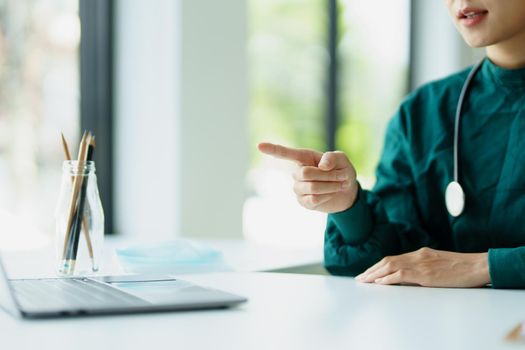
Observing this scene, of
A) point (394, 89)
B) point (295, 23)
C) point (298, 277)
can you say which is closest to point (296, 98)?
point (295, 23)

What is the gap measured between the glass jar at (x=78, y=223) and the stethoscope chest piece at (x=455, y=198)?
2.31 feet

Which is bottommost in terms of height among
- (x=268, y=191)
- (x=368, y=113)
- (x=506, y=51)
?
(x=268, y=191)

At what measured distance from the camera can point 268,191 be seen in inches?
247

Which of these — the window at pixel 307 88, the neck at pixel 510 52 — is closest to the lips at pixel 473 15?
the neck at pixel 510 52

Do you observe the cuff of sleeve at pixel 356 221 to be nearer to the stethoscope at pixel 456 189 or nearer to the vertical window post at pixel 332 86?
the stethoscope at pixel 456 189

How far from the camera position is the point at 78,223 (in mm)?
1430

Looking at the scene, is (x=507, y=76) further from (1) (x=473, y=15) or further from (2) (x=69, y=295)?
(2) (x=69, y=295)

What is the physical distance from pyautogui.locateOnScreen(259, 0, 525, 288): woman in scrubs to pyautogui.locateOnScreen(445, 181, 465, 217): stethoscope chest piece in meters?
0.02

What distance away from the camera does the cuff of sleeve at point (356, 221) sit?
166 cm

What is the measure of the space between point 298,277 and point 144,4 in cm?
135

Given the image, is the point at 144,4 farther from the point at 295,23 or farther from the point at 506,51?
the point at 295,23

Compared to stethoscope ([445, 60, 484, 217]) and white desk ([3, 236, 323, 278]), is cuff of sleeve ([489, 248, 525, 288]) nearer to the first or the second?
stethoscope ([445, 60, 484, 217])

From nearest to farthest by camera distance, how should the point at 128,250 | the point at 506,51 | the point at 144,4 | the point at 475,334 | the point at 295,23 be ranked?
the point at 475,334 → the point at 128,250 → the point at 506,51 → the point at 144,4 → the point at 295,23

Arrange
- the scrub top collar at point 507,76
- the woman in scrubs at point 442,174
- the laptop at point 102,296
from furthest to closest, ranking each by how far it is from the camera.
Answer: the scrub top collar at point 507,76 < the woman in scrubs at point 442,174 < the laptop at point 102,296
